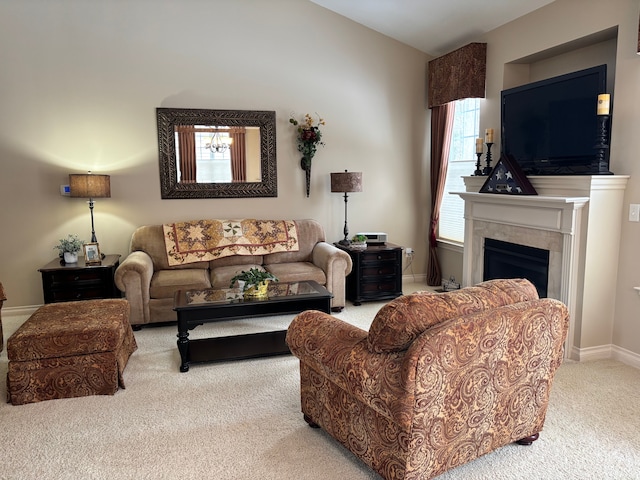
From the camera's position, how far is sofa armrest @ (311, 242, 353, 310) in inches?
193

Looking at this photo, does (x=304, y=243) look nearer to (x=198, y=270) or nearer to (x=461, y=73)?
(x=198, y=270)

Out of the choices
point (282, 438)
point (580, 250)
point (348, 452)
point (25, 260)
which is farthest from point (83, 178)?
point (580, 250)

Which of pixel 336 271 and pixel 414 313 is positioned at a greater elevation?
pixel 414 313

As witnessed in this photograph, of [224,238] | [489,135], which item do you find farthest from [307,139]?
[489,135]

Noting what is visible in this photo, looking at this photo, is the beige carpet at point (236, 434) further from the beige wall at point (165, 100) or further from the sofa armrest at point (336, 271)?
the beige wall at point (165, 100)

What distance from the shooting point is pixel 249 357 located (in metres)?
3.72

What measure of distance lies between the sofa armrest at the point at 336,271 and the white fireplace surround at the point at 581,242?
1722 millimetres

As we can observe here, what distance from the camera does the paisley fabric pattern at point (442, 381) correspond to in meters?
1.93

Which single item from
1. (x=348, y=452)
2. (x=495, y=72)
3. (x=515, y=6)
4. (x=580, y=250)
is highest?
(x=515, y=6)

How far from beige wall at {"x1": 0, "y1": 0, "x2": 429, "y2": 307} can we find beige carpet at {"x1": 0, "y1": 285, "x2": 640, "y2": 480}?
1985 millimetres

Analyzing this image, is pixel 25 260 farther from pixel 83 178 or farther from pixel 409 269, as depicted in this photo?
pixel 409 269

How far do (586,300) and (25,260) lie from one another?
514 centimetres

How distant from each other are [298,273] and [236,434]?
2293 millimetres

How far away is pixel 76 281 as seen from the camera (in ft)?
15.0
